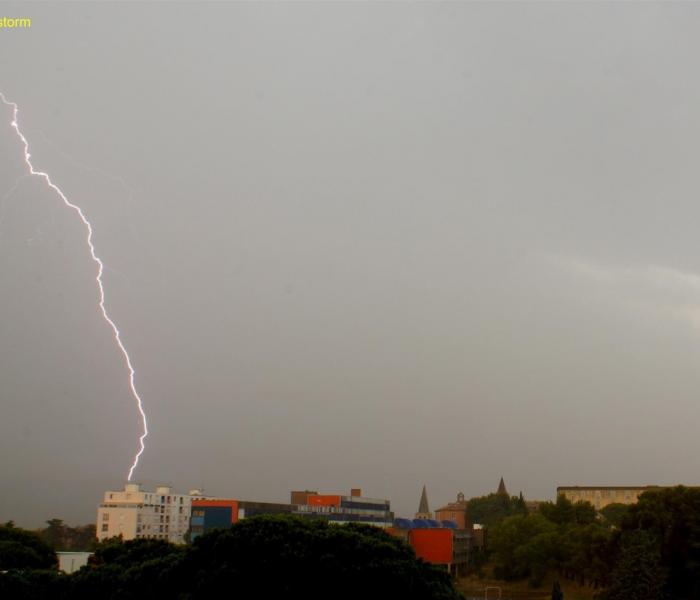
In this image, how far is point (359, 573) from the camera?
1800cm

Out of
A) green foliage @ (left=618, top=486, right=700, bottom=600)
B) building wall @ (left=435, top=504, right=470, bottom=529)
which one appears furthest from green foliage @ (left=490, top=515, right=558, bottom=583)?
building wall @ (left=435, top=504, right=470, bottom=529)

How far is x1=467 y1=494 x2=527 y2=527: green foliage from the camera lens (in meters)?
84.2

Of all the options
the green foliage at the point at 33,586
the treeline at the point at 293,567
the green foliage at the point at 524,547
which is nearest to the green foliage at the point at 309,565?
the treeline at the point at 293,567

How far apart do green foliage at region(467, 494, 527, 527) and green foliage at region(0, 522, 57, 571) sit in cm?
5498

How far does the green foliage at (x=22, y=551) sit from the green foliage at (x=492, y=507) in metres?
55.0

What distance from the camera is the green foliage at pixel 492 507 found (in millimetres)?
84250

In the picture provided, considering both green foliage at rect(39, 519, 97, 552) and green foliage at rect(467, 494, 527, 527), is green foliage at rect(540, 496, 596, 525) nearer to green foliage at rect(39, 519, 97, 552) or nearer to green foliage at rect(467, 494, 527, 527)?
green foliage at rect(467, 494, 527, 527)

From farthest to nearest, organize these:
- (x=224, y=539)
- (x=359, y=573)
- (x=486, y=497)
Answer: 1. (x=486, y=497)
2. (x=224, y=539)
3. (x=359, y=573)

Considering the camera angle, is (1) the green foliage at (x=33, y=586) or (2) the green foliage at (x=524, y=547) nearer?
(1) the green foliage at (x=33, y=586)

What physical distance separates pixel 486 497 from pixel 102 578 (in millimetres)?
72985

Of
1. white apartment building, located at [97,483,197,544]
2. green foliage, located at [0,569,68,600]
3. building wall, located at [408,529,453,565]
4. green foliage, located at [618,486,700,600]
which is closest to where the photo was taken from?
green foliage, located at [0,569,68,600]

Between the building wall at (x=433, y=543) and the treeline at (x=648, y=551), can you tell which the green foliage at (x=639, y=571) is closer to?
the treeline at (x=648, y=551)

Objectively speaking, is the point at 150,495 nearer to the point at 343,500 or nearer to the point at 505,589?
the point at 343,500

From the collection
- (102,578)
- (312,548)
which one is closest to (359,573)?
(312,548)
